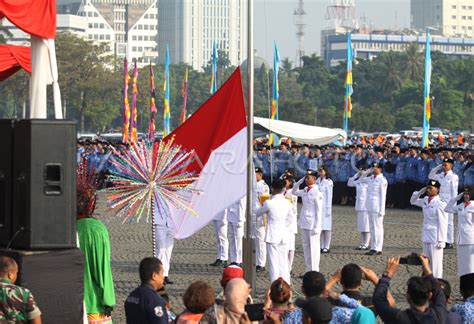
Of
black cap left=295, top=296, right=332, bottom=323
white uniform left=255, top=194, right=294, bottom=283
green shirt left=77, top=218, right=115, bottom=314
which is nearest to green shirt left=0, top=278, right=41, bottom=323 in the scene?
black cap left=295, top=296, right=332, bottom=323

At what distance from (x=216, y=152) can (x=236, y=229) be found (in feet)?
15.9

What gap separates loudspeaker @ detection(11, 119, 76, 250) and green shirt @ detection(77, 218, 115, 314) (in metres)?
1.31

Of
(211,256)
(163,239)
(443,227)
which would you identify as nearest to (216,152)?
(163,239)

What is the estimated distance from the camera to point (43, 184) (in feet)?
26.0

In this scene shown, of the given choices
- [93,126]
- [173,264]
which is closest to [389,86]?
[93,126]

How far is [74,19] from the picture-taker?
169375 mm

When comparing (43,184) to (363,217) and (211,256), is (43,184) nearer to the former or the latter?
(211,256)

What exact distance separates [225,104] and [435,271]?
164 inches

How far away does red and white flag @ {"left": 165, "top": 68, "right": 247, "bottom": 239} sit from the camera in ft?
41.2

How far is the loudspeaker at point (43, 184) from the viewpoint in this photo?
7918 mm

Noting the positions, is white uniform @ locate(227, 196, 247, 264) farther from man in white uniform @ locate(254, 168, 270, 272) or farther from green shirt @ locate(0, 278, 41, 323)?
green shirt @ locate(0, 278, 41, 323)

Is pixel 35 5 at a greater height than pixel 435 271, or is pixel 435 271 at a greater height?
pixel 35 5

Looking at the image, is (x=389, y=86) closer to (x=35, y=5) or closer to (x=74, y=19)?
(x=74, y=19)

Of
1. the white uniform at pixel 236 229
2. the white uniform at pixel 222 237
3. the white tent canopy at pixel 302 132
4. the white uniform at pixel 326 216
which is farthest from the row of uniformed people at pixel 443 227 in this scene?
the white tent canopy at pixel 302 132
